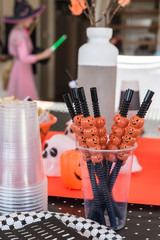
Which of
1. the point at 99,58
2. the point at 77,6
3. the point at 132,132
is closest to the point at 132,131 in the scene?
the point at 132,132

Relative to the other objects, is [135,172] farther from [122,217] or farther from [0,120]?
[0,120]

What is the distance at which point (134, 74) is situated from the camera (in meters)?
1.85

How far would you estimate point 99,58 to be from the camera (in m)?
0.88

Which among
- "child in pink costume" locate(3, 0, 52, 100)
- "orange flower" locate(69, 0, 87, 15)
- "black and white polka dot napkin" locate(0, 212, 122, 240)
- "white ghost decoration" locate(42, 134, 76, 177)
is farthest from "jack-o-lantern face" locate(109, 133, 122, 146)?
"child in pink costume" locate(3, 0, 52, 100)

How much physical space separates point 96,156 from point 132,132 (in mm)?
68

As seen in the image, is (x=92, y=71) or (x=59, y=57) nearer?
(x=92, y=71)

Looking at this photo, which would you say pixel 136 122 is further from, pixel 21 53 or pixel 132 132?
pixel 21 53

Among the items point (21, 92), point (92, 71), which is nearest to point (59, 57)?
point (21, 92)

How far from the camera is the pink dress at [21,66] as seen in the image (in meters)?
3.91

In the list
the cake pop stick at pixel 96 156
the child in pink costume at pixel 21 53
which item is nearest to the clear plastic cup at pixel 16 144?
the cake pop stick at pixel 96 156

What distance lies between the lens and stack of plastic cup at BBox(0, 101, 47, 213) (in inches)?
23.4

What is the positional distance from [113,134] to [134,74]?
1.32 metres

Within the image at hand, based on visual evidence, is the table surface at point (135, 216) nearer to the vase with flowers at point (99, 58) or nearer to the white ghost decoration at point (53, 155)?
the white ghost decoration at point (53, 155)

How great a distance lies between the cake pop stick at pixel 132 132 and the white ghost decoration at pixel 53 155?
29 cm
